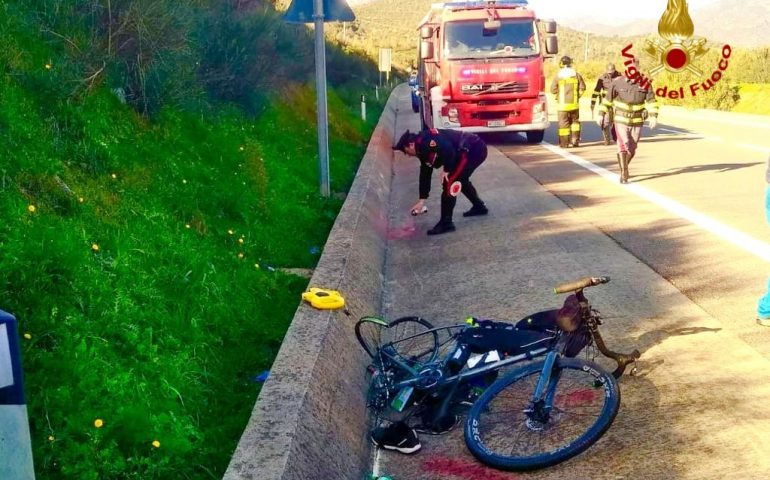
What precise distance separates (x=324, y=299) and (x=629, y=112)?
8.44 metres

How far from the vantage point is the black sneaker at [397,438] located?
4102 millimetres

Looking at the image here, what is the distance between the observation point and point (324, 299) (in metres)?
5.24

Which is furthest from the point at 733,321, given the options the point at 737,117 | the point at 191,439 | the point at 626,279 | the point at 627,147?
the point at 737,117

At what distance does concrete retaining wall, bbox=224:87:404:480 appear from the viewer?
3.35m

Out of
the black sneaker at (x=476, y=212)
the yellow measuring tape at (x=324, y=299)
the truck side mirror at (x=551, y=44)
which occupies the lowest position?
the black sneaker at (x=476, y=212)

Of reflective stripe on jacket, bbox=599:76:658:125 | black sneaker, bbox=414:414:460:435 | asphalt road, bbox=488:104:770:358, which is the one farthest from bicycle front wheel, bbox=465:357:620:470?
reflective stripe on jacket, bbox=599:76:658:125

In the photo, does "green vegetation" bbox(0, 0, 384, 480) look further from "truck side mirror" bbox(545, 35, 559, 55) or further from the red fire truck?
"truck side mirror" bbox(545, 35, 559, 55)

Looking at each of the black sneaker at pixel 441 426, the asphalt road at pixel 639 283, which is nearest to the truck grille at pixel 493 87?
the asphalt road at pixel 639 283

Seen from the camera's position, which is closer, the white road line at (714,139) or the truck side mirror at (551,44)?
the white road line at (714,139)

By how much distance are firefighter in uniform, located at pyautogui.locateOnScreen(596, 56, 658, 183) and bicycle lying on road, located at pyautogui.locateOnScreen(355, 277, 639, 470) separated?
7794mm

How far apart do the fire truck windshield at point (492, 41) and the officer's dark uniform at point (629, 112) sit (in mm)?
5195

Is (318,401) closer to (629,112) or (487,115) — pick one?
(629,112)

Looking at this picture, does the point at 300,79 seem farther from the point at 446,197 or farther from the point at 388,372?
the point at 388,372

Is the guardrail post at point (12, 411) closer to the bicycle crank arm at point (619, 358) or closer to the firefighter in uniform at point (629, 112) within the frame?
the bicycle crank arm at point (619, 358)
